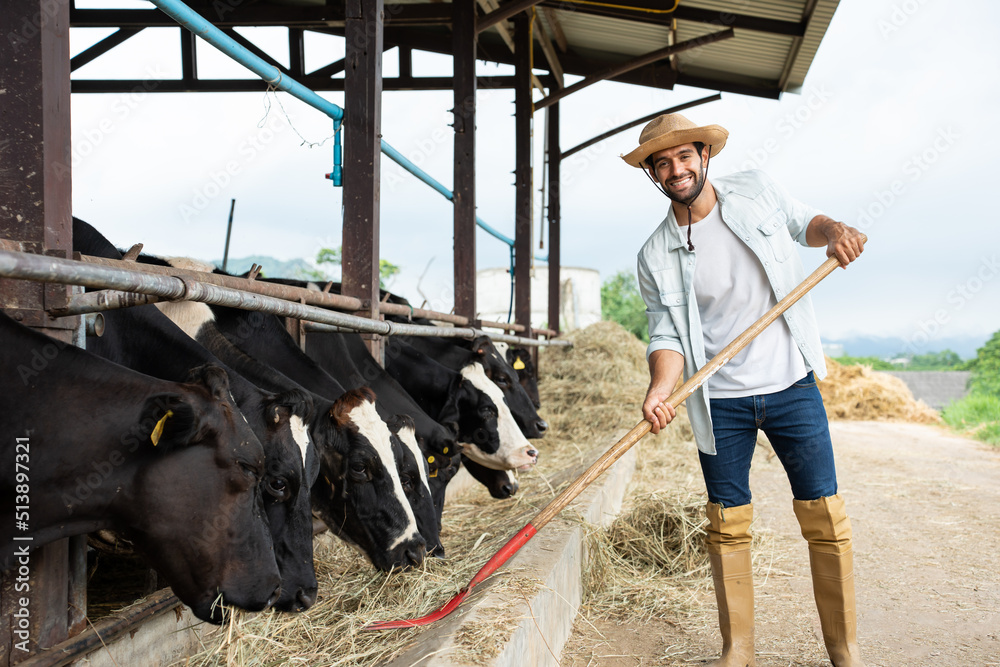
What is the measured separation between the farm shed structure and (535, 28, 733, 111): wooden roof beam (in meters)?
0.02

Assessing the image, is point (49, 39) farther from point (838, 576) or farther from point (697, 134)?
point (838, 576)

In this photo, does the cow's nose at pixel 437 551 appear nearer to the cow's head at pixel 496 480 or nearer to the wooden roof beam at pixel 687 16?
the cow's head at pixel 496 480

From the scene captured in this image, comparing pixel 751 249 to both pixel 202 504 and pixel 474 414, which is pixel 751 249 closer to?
pixel 202 504

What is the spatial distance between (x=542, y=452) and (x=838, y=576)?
4.71 m

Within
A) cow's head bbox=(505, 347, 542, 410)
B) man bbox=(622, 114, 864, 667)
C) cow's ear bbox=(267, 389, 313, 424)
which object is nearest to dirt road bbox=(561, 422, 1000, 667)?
man bbox=(622, 114, 864, 667)

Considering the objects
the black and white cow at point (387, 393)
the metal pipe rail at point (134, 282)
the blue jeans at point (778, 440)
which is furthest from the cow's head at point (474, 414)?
the blue jeans at point (778, 440)

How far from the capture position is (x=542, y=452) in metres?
7.53

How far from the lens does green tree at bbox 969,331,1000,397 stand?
67.5ft

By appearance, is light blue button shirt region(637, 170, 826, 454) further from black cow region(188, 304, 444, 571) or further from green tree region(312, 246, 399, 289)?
green tree region(312, 246, 399, 289)

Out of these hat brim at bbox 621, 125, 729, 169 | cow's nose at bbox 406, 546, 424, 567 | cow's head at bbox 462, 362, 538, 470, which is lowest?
cow's nose at bbox 406, 546, 424, 567

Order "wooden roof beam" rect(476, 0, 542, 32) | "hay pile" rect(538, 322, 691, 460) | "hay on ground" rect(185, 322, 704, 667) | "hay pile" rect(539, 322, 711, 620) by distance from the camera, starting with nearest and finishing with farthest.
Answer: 1. "hay on ground" rect(185, 322, 704, 667)
2. "hay pile" rect(539, 322, 711, 620)
3. "wooden roof beam" rect(476, 0, 542, 32)
4. "hay pile" rect(538, 322, 691, 460)

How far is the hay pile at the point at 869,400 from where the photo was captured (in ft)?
48.0

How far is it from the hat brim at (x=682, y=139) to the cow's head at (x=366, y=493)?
4.88 ft

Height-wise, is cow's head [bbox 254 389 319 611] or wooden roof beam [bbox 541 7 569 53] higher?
wooden roof beam [bbox 541 7 569 53]
